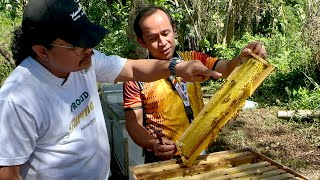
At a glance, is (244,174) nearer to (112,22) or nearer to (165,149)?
(165,149)

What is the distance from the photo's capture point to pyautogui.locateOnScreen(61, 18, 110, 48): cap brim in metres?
1.63

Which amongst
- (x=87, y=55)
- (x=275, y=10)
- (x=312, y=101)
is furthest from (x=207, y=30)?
(x=87, y=55)

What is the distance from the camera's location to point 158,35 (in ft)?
8.20

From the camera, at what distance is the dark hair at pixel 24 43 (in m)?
1.62

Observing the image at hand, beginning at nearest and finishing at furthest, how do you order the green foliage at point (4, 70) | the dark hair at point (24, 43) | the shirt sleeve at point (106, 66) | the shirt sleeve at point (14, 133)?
the shirt sleeve at point (14, 133) → the dark hair at point (24, 43) → the shirt sleeve at point (106, 66) → the green foliage at point (4, 70)

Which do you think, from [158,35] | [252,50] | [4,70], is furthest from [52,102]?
[4,70]

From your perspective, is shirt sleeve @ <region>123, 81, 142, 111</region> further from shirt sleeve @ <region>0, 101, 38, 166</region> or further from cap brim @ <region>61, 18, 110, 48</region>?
shirt sleeve @ <region>0, 101, 38, 166</region>

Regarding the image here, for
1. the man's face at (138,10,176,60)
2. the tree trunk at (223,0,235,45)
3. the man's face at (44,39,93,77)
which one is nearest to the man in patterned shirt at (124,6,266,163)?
the man's face at (138,10,176,60)

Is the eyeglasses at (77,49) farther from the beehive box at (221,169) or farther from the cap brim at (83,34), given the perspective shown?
the beehive box at (221,169)

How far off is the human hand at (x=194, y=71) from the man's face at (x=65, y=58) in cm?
56

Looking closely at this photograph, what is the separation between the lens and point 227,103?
2086mm

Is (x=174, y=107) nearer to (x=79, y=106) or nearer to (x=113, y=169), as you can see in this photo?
(x=79, y=106)

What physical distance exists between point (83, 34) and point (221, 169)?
116cm

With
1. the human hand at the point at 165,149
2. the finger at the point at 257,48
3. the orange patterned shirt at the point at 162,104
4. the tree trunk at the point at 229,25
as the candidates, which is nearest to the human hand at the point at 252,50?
the finger at the point at 257,48
